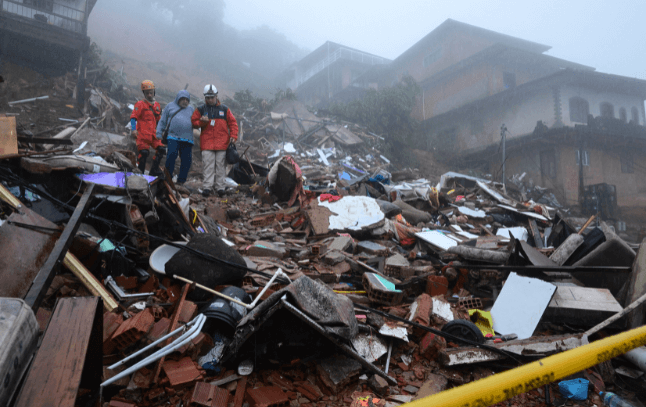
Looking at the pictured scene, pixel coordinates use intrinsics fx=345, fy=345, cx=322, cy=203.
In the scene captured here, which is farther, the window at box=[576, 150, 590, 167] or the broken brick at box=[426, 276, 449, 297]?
the window at box=[576, 150, 590, 167]

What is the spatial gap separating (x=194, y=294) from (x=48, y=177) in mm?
2166

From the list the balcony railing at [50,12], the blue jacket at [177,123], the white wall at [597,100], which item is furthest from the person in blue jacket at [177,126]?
the white wall at [597,100]

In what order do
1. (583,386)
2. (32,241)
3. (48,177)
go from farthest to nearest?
1. (48,177)
2. (32,241)
3. (583,386)

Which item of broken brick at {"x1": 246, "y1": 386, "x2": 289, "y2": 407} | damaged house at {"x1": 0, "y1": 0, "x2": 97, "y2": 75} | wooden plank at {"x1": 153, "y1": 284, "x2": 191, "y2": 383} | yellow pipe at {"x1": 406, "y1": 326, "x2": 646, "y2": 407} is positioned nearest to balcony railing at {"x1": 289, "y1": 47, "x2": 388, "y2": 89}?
damaged house at {"x1": 0, "y1": 0, "x2": 97, "y2": 75}

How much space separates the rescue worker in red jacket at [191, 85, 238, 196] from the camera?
20.9 ft

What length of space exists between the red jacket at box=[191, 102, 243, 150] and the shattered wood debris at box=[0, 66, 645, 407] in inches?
58.3

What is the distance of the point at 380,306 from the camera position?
3.22 metres

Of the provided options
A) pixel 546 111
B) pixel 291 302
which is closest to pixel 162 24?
pixel 546 111

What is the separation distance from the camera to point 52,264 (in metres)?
1.88

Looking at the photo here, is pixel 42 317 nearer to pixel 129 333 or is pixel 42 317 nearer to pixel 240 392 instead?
pixel 129 333

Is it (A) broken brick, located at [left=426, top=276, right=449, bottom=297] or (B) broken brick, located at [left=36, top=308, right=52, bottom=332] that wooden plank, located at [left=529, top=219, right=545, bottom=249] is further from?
(B) broken brick, located at [left=36, top=308, right=52, bottom=332]

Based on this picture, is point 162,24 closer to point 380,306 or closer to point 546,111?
point 546,111

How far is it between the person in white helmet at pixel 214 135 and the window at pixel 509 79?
20400 mm

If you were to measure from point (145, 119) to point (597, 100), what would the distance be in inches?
924
